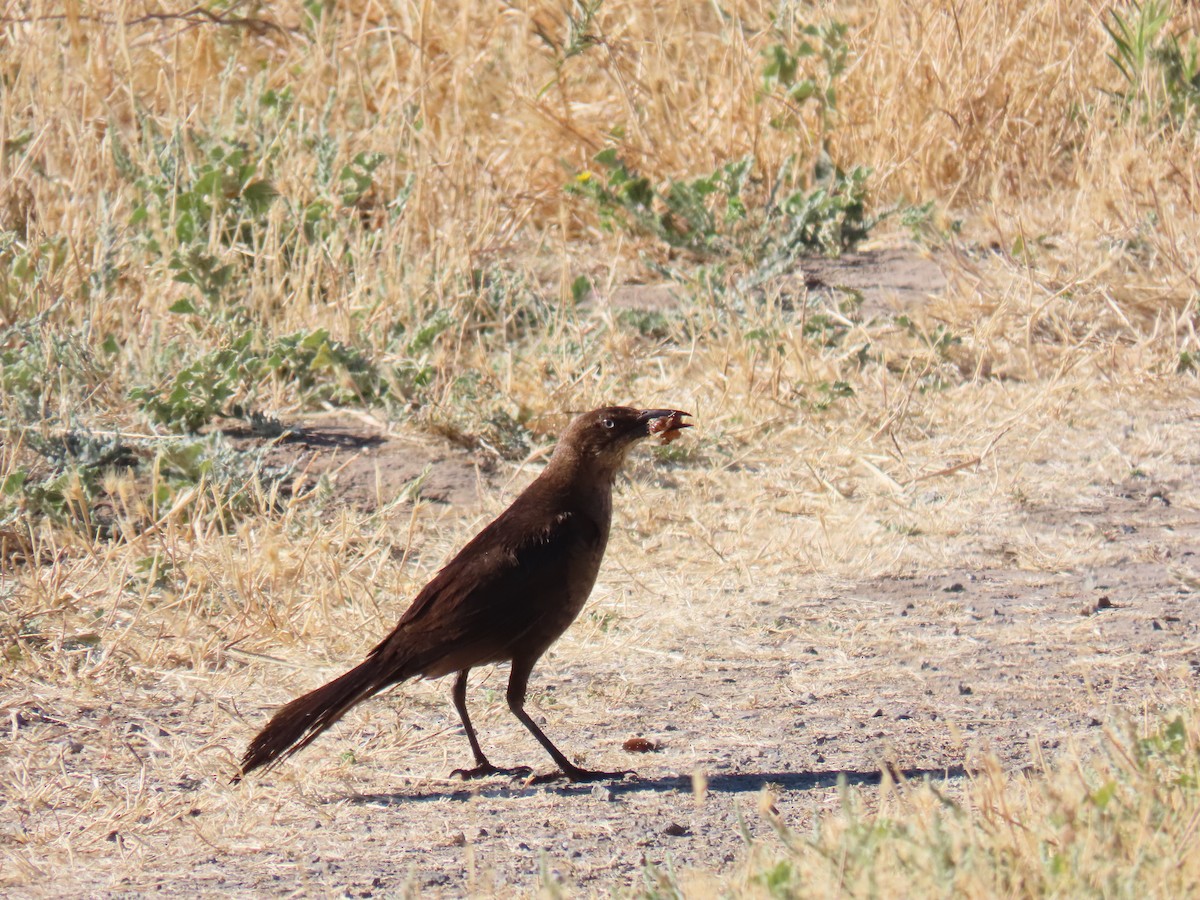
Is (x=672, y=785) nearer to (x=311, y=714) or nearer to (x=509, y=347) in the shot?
(x=311, y=714)

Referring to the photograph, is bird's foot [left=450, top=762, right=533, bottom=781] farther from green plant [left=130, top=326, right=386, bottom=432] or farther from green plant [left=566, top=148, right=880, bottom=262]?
green plant [left=566, top=148, right=880, bottom=262]

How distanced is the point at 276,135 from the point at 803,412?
318cm

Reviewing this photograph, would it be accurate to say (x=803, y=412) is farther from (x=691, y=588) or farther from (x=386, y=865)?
(x=386, y=865)

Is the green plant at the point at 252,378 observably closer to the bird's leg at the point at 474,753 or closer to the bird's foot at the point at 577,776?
the bird's leg at the point at 474,753

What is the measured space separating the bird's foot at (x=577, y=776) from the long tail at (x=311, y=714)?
0.47 meters

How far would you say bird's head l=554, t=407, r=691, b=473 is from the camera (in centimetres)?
464

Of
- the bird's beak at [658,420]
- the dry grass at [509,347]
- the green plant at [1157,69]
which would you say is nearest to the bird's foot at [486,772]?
the dry grass at [509,347]

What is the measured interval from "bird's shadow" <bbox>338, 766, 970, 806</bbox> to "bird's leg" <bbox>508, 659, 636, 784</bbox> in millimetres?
20

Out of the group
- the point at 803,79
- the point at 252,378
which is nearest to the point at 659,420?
the point at 252,378

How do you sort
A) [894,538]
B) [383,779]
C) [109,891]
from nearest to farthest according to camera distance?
[109,891], [383,779], [894,538]

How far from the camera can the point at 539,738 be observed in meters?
4.20

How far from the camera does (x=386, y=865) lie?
357cm

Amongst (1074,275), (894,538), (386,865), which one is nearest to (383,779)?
(386,865)

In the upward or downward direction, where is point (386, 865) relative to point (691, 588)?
upward
